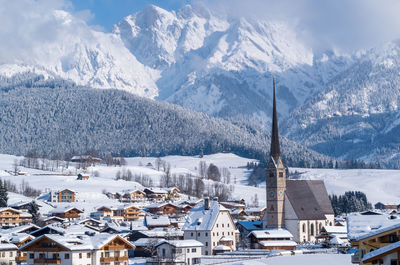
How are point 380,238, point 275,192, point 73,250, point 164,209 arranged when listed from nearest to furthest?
1. point 380,238
2. point 73,250
3. point 275,192
4. point 164,209

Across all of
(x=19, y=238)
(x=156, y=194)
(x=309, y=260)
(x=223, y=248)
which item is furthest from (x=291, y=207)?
(x=156, y=194)

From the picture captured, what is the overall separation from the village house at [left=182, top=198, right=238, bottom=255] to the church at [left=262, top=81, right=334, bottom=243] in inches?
448

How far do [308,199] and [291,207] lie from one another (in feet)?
18.0

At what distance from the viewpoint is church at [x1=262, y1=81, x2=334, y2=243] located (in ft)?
371

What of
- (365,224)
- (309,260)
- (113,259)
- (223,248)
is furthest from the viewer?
(223,248)

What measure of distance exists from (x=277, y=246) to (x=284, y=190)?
1864 cm

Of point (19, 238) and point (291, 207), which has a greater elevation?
point (291, 207)

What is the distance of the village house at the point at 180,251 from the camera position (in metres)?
81.7

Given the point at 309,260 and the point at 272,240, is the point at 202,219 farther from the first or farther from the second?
the point at 309,260

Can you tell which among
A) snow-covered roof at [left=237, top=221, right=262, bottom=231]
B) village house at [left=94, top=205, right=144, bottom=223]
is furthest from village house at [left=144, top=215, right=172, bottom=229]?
village house at [left=94, top=205, right=144, bottom=223]

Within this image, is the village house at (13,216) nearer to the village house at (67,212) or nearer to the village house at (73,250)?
the village house at (67,212)

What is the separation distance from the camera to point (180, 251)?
82500mm

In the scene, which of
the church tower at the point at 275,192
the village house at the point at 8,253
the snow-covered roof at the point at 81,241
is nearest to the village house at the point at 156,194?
the church tower at the point at 275,192

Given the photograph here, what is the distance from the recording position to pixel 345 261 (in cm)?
6562
